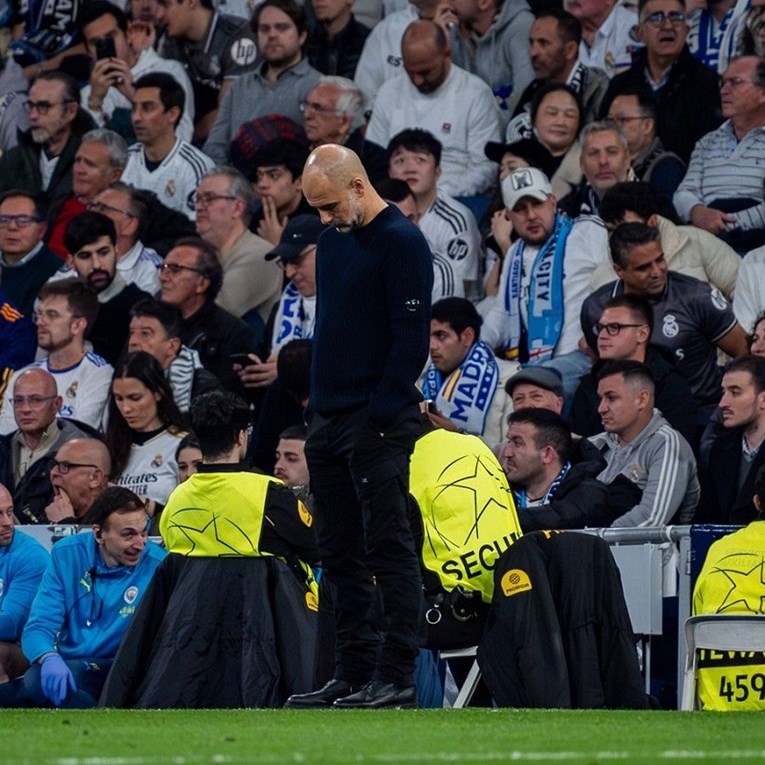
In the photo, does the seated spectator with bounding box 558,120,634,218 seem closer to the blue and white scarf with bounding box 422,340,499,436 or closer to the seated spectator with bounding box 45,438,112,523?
the blue and white scarf with bounding box 422,340,499,436

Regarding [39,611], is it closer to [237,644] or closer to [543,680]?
[237,644]

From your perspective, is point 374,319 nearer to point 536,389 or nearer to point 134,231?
point 536,389

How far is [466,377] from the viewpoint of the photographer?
1128cm

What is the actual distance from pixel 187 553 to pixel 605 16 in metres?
7.40

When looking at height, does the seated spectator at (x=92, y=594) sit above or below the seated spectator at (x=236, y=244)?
below

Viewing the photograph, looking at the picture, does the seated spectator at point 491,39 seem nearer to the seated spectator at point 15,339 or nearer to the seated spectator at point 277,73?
the seated spectator at point 277,73

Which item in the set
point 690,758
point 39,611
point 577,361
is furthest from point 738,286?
point 690,758

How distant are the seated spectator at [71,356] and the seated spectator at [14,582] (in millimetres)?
2430

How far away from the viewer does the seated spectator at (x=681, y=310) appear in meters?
10.7

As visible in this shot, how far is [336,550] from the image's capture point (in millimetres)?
6973

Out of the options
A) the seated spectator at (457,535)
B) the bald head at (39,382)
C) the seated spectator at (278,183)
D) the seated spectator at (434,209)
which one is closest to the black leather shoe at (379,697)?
the seated spectator at (457,535)

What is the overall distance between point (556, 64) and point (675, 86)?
3.41 feet

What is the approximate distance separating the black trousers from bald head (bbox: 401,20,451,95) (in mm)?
6954

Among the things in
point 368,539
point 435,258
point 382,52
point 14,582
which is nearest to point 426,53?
point 382,52
